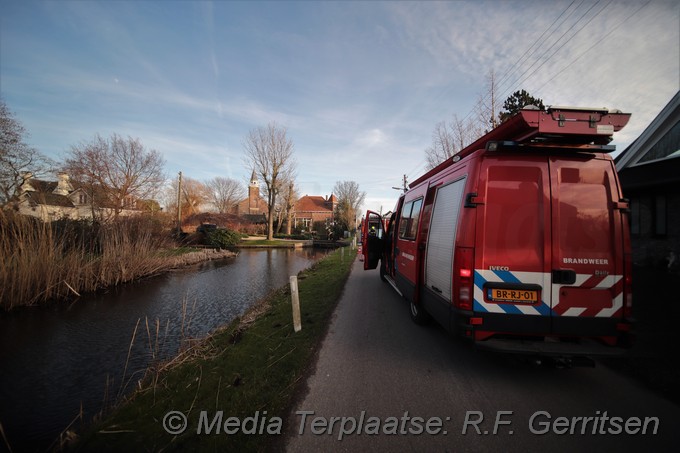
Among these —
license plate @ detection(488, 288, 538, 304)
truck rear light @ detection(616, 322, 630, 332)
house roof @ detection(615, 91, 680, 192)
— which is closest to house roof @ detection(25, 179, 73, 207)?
license plate @ detection(488, 288, 538, 304)

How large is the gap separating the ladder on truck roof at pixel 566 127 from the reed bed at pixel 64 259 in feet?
40.9

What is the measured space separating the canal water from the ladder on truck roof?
5.82m

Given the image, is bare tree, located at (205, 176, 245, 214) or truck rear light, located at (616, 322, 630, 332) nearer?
truck rear light, located at (616, 322, 630, 332)

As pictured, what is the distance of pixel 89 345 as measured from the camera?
7.04 meters

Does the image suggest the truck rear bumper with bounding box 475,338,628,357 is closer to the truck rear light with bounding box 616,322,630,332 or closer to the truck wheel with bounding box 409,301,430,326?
the truck rear light with bounding box 616,322,630,332

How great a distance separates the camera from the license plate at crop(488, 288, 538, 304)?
3.23 m

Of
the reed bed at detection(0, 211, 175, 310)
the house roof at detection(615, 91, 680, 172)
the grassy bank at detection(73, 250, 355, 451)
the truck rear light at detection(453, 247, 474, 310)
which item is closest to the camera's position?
the grassy bank at detection(73, 250, 355, 451)

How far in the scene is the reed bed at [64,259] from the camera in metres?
8.59

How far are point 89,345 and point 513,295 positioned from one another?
9209 mm

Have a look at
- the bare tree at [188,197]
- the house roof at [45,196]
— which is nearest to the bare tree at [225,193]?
the bare tree at [188,197]

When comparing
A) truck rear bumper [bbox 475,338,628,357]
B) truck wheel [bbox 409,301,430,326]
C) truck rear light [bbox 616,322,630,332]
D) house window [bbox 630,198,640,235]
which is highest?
house window [bbox 630,198,640,235]

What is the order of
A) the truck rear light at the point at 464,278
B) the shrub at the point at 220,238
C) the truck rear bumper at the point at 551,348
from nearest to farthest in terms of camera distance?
the truck rear bumper at the point at 551,348 → the truck rear light at the point at 464,278 → the shrub at the point at 220,238

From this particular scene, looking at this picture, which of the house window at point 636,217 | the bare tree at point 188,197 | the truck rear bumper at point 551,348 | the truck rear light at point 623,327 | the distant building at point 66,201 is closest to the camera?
the truck rear bumper at point 551,348

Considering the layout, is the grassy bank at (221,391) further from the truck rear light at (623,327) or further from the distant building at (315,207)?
the distant building at (315,207)
